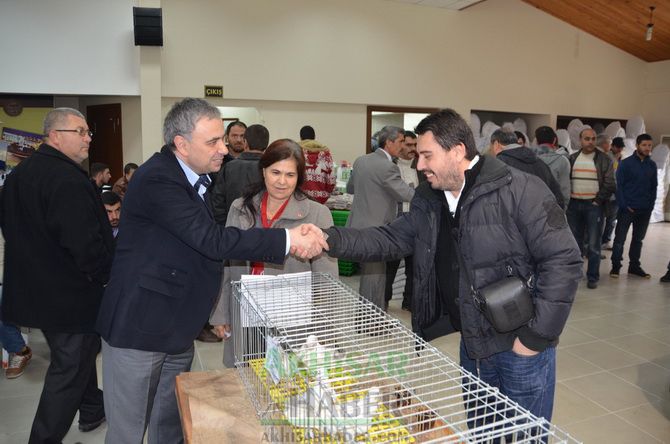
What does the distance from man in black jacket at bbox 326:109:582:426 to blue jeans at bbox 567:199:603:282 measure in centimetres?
449

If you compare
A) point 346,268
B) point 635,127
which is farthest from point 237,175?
point 635,127

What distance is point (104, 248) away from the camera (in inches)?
96.3

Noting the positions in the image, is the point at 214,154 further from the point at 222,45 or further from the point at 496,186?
the point at 222,45

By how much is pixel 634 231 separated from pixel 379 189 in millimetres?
4067

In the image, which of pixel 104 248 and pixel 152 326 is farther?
pixel 104 248

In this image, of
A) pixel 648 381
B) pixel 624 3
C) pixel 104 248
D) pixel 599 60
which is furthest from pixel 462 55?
pixel 104 248

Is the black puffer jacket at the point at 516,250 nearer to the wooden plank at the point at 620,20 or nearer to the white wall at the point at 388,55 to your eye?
the white wall at the point at 388,55

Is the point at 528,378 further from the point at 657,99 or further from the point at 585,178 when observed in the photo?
the point at 657,99

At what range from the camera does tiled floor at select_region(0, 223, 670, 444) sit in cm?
292

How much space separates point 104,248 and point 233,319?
0.75 m

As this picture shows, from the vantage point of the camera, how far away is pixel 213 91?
742cm

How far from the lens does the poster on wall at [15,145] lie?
262 inches

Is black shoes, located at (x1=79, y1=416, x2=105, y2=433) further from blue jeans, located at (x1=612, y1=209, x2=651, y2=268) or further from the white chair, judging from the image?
the white chair

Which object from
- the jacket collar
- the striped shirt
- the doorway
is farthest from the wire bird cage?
the doorway
